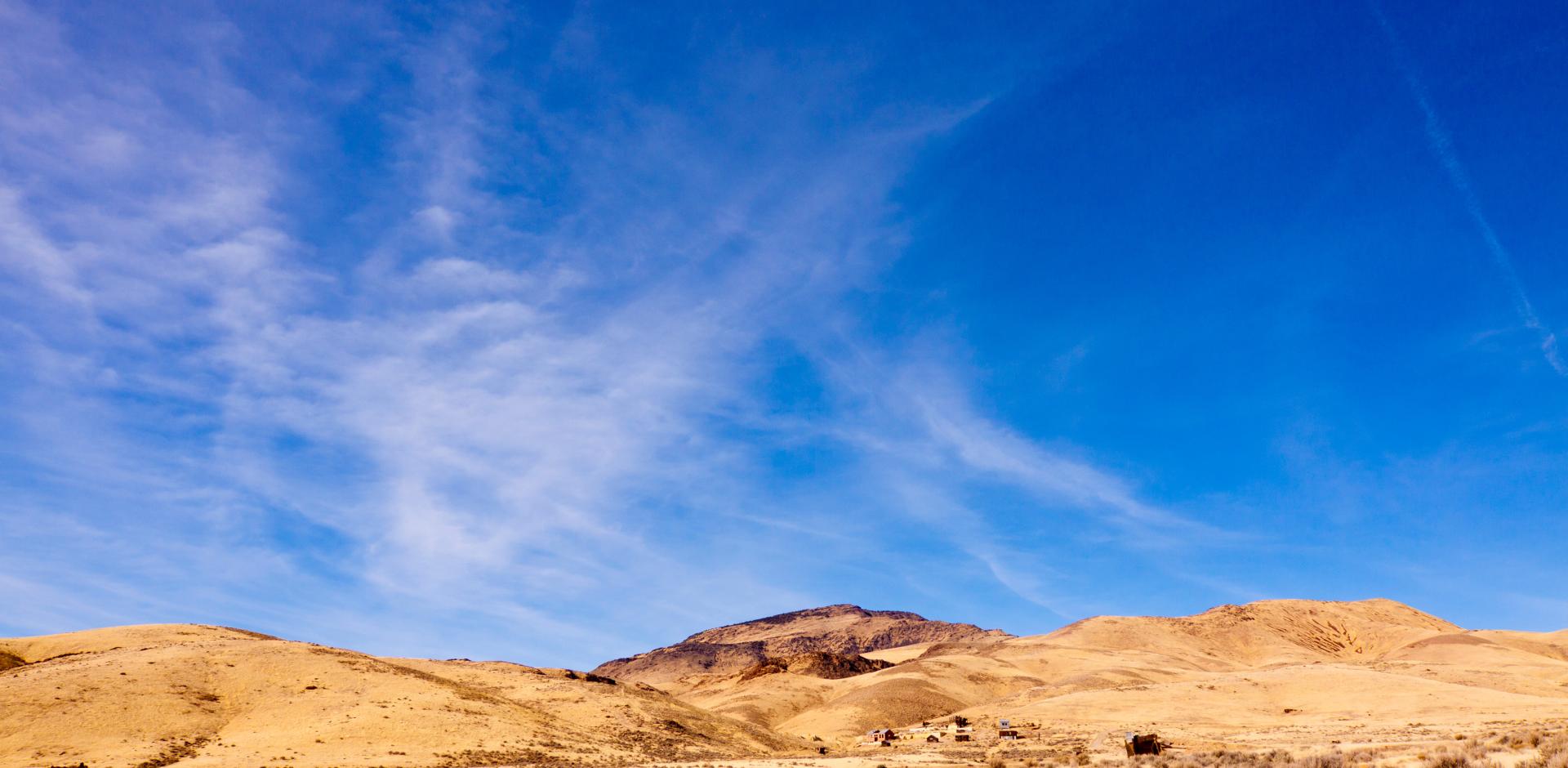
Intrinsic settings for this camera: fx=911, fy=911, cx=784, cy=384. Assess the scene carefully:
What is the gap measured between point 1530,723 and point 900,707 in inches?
1944

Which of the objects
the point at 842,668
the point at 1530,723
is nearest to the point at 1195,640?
the point at 842,668

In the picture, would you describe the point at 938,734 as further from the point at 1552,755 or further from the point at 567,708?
the point at 1552,755

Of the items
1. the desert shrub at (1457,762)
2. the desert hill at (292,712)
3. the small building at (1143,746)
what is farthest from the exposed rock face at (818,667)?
the desert shrub at (1457,762)

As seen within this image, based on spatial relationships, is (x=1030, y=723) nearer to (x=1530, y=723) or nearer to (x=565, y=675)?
(x=1530, y=723)

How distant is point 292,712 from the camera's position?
4403 cm

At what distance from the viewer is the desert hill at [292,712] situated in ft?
124

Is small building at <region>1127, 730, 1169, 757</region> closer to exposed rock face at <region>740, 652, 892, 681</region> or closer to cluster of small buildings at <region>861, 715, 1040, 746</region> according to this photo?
cluster of small buildings at <region>861, 715, 1040, 746</region>

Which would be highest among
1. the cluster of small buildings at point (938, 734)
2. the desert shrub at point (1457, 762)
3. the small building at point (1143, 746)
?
the cluster of small buildings at point (938, 734)

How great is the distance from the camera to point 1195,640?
14000cm

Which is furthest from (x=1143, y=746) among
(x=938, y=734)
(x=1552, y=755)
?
(x=938, y=734)

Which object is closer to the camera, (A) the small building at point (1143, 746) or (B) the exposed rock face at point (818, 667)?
(A) the small building at point (1143, 746)

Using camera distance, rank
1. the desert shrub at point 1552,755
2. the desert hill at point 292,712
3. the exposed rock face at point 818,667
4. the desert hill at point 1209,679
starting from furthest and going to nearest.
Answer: the exposed rock face at point 818,667 → the desert hill at point 1209,679 → the desert hill at point 292,712 → the desert shrub at point 1552,755

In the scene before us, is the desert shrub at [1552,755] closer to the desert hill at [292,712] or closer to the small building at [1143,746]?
the small building at [1143,746]

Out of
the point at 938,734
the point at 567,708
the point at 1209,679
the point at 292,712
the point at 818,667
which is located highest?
the point at 818,667
